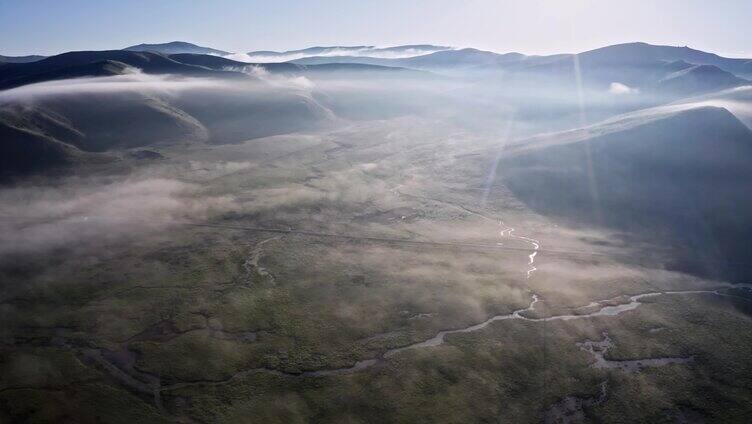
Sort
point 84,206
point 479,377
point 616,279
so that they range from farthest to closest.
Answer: point 84,206 < point 616,279 < point 479,377

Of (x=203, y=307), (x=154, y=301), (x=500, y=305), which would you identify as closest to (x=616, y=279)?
(x=500, y=305)

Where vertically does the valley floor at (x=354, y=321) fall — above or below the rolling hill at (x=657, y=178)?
below

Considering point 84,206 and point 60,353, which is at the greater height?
point 84,206

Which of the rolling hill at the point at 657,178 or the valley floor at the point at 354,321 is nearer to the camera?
the valley floor at the point at 354,321

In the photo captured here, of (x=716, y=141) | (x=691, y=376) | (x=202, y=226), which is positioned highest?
(x=716, y=141)

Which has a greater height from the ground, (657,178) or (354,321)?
(657,178)

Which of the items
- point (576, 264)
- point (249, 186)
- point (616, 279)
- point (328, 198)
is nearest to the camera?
point (616, 279)

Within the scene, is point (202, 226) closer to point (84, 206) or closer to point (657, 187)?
point (84, 206)

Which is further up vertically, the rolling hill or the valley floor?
the rolling hill

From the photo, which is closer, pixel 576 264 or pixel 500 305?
pixel 500 305

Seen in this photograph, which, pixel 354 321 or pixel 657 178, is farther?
pixel 657 178

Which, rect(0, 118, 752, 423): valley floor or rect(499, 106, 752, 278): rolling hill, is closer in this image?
rect(0, 118, 752, 423): valley floor
